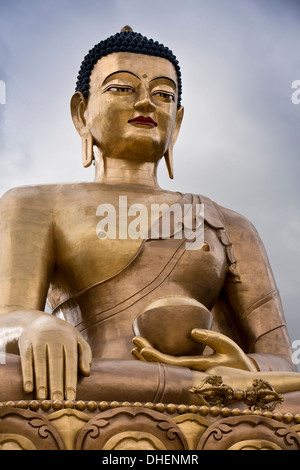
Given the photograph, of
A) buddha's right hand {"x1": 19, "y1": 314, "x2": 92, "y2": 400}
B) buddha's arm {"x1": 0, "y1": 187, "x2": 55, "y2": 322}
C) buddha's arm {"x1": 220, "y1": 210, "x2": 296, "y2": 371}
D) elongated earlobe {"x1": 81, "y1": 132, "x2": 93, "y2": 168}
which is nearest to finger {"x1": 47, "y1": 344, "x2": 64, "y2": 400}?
buddha's right hand {"x1": 19, "y1": 314, "x2": 92, "y2": 400}

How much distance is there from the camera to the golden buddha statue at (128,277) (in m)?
5.23

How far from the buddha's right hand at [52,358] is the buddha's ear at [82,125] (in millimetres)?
2184

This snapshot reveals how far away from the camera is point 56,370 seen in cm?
507

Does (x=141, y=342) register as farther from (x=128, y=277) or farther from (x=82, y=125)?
(x=82, y=125)

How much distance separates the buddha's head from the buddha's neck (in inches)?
1.8

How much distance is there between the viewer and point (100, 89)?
23.7ft

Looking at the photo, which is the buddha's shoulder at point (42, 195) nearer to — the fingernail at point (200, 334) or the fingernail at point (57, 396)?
the fingernail at point (200, 334)

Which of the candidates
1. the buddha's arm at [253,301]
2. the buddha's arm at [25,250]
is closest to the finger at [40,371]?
the buddha's arm at [25,250]

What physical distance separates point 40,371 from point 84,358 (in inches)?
10.8

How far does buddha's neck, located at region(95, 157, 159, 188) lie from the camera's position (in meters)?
7.21

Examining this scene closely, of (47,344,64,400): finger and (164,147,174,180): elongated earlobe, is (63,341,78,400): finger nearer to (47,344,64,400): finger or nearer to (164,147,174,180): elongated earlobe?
(47,344,64,400): finger

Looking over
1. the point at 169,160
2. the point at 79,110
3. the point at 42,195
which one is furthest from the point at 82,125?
the point at 42,195

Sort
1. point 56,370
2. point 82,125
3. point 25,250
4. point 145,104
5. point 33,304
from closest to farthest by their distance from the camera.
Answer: point 56,370 < point 33,304 < point 25,250 < point 145,104 < point 82,125
